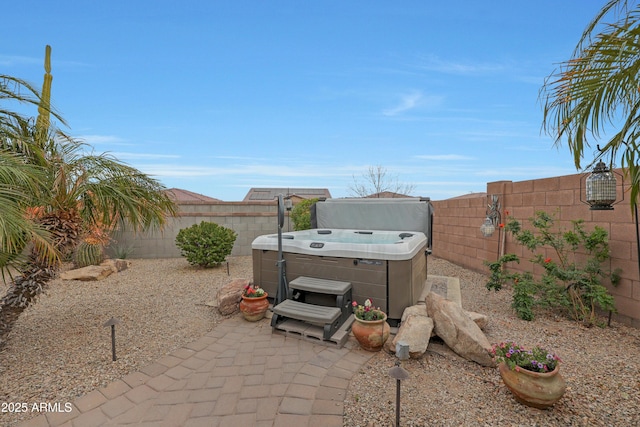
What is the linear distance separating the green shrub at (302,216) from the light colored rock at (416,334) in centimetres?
555

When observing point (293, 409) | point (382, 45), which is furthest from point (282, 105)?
point (293, 409)

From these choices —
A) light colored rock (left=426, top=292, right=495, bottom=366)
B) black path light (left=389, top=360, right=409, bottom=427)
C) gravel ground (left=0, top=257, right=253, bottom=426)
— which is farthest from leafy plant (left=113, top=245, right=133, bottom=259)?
black path light (left=389, top=360, right=409, bottom=427)

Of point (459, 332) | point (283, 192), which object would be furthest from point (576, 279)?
point (283, 192)

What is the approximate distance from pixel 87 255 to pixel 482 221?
906 cm

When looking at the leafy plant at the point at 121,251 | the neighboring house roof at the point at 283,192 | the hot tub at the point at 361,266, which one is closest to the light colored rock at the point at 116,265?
the leafy plant at the point at 121,251

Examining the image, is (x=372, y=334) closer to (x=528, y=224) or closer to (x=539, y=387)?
(x=539, y=387)

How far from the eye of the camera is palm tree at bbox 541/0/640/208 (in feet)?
6.58

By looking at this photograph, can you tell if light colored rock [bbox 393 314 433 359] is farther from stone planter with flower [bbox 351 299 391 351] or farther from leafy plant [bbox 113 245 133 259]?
leafy plant [bbox 113 245 133 259]

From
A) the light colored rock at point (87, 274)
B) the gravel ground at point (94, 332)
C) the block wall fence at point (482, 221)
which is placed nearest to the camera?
the gravel ground at point (94, 332)

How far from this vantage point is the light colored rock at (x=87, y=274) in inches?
238

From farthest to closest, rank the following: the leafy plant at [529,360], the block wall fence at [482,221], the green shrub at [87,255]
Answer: the green shrub at [87,255] < the block wall fence at [482,221] < the leafy plant at [529,360]

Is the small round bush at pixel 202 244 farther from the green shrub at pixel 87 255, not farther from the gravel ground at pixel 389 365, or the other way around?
the gravel ground at pixel 389 365

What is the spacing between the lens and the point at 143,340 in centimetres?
326

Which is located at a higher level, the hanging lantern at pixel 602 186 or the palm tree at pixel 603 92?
the palm tree at pixel 603 92
